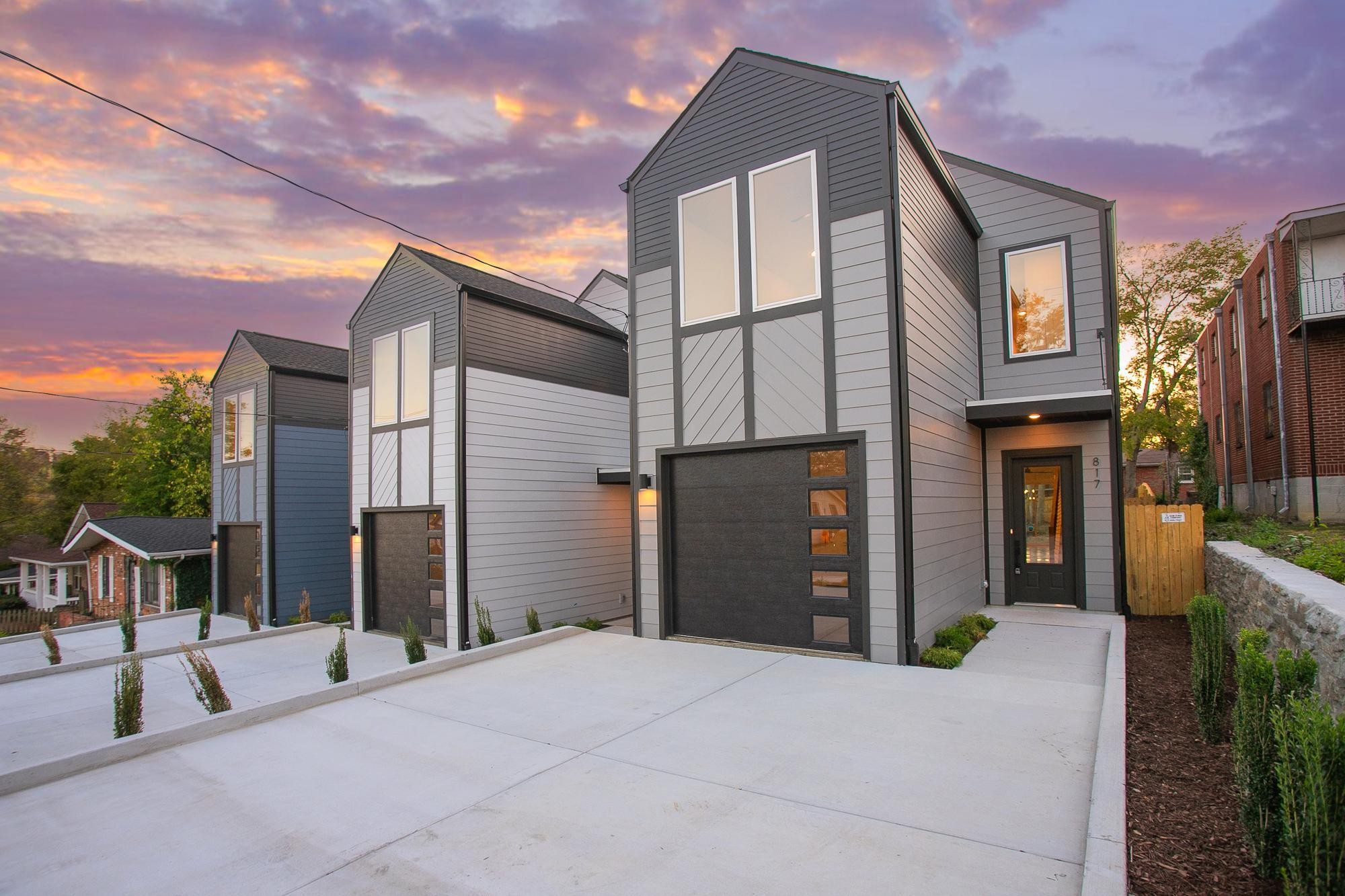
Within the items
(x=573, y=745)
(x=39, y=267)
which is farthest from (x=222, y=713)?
(x=39, y=267)

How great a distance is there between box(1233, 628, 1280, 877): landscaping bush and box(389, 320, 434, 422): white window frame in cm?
1060

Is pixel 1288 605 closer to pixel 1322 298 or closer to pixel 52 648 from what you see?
pixel 1322 298

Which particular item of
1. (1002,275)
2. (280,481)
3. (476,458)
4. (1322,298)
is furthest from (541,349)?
(1322,298)

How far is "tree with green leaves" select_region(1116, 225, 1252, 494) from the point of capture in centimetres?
2127

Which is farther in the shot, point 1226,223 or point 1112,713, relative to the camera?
point 1226,223

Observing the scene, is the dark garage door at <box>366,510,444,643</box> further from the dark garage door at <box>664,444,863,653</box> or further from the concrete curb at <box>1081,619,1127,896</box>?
the concrete curb at <box>1081,619,1127,896</box>

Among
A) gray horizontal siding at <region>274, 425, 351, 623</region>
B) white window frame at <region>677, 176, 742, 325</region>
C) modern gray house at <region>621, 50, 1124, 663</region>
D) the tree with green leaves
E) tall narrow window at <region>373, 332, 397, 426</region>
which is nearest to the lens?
modern gray house at <region>621, 50, 1124, 663</region>

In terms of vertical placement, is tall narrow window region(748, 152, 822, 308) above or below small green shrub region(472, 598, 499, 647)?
above

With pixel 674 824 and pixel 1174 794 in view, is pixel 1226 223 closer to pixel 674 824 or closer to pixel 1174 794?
pixel 1174 794

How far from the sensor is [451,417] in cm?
1068

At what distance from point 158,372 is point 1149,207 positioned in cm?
3716

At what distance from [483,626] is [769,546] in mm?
4739

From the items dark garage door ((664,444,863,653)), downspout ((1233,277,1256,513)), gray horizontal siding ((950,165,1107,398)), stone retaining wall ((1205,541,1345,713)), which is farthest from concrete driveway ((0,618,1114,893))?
downspout ((1233,277,1256,513))

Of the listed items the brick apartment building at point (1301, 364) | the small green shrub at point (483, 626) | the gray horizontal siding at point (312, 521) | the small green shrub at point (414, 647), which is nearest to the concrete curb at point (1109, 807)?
the small green shrub at point (414, 647)
